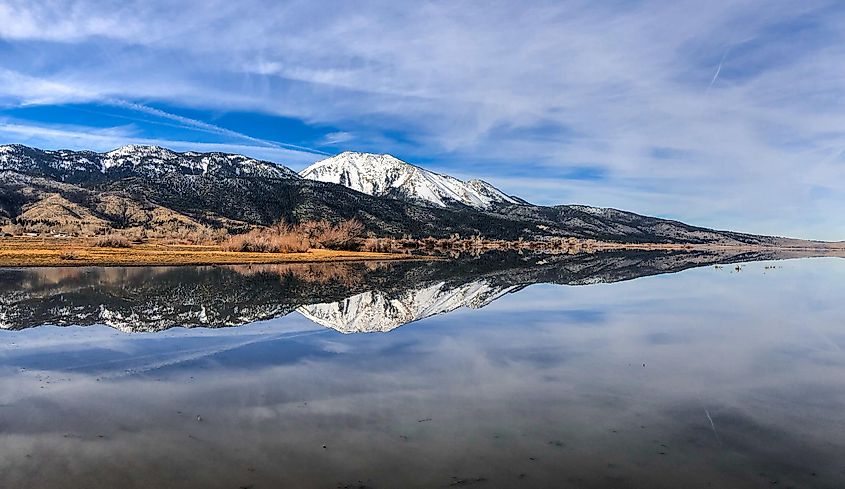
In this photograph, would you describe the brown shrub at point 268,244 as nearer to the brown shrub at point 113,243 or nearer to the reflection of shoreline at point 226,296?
the brown shrub at point 113,243

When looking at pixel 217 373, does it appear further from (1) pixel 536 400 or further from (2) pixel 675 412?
(2) pixel 675 412

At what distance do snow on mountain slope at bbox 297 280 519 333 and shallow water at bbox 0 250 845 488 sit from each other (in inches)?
14.2

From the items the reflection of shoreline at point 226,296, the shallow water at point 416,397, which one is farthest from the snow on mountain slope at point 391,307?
the shallow water at point 416,397

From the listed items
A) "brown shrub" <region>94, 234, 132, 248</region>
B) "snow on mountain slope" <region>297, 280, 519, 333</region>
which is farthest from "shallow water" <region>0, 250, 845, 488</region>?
"brown shrub" <region>94, 234, 132, 248</region>

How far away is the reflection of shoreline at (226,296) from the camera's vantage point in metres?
26.4

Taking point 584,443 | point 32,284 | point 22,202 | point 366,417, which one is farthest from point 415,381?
point 22,202

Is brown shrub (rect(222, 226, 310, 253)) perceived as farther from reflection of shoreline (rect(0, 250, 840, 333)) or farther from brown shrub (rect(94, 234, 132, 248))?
reflection of shoreline (rect(0, 250, 840, 333))

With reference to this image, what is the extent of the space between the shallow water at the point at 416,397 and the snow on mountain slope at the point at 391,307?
1.18ft

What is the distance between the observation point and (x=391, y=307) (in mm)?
32219

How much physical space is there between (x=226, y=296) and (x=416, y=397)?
25002 millimetres

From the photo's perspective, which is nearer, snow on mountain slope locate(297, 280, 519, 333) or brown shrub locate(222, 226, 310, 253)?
snow on mountain slope locate(297, 280, 519, 333)

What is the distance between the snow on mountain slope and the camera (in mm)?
26172

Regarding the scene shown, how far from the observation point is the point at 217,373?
1608cm

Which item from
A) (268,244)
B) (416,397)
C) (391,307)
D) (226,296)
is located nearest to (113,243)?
(268,244)
